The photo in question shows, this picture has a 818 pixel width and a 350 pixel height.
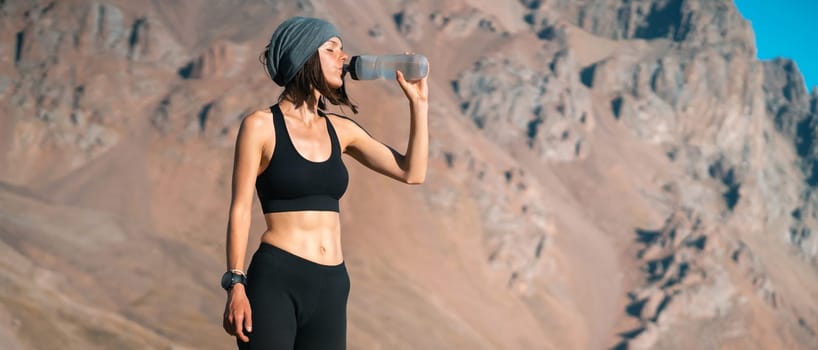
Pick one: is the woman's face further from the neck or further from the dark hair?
the neck

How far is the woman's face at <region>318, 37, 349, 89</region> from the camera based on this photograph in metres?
5.14

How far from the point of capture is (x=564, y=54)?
441 ft

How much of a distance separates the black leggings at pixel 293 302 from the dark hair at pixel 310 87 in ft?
2.76

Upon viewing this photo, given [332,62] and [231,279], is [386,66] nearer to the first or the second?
[332,62]

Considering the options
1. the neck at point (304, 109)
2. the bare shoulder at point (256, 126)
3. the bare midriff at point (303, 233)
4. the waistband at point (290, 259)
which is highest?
the neck at point (304, 109)

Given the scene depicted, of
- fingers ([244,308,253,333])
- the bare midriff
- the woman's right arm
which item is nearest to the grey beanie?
the woman's right arm

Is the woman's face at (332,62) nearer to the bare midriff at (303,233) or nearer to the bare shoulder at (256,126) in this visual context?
the bare shoulder at (256,126)

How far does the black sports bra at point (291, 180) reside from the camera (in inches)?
194

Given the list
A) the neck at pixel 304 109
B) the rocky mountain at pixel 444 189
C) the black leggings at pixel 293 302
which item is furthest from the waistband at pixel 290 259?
the rocky mountain at pixel 444 189

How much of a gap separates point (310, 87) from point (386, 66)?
0.43 m

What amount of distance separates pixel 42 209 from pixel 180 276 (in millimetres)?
10777

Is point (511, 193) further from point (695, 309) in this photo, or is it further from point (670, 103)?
point (670, 103)

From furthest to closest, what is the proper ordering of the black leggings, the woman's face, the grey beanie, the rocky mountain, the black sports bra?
the rocky mountain → the woman's face → the grey beanie → the black sports bra → the black leggings

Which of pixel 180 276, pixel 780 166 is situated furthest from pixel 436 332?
pixel 780 166
